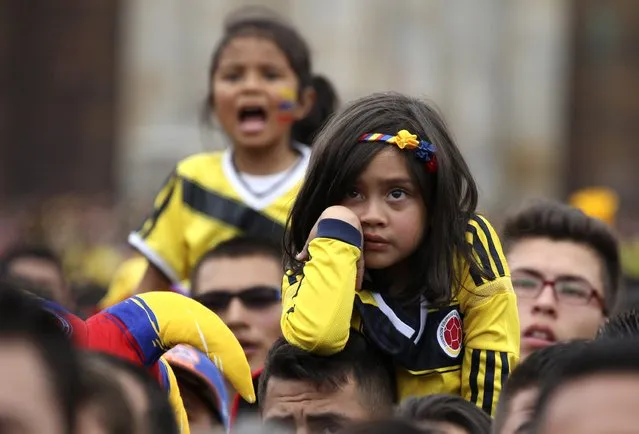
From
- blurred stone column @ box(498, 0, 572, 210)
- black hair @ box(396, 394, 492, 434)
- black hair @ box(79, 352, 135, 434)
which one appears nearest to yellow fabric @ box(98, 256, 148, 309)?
black hair @ box(396, 394, 492, 434)

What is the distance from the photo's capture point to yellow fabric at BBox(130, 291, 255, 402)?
358 cm

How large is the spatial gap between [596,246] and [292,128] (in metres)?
1.26

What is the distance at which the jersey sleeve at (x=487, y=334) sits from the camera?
392 centimetres

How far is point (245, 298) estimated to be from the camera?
5.24 meters

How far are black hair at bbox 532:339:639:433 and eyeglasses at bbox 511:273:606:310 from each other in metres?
2.79

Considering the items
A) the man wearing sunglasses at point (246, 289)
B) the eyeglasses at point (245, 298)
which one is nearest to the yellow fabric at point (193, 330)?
the man wearing sunglasses at point (246, 289)

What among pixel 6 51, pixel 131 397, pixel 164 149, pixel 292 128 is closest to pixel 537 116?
pixel 164 149

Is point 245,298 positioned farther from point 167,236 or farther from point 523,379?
point 523,379

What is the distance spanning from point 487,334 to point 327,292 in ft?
1.49

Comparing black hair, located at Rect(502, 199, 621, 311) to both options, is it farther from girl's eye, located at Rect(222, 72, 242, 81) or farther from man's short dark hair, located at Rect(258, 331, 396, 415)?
man's short dark hair, located at Rect(258, 331, 396, 415)

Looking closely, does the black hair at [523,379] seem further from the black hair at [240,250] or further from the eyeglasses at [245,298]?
the black hair at [240,250]

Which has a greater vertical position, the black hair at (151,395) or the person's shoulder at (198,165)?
the black hair at (151,395)

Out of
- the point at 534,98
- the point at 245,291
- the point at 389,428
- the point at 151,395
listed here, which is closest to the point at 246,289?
the point at 245,291

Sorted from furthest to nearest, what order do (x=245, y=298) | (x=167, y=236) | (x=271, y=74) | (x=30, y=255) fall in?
(x=30, y=255), (x=271, y=74), (x=167, y=236), (x=245, y=298)
